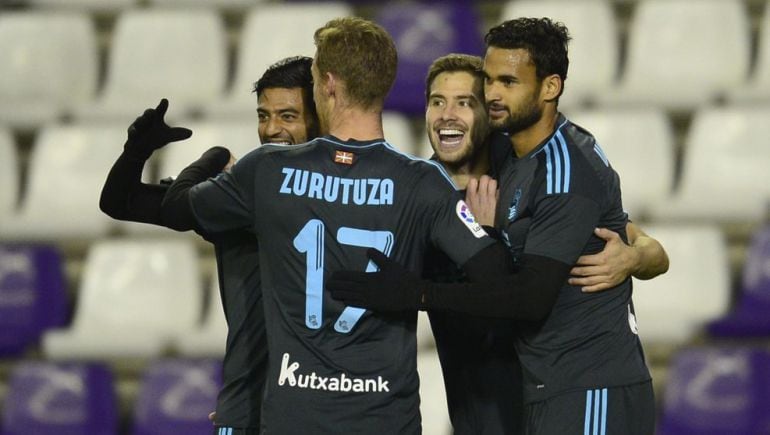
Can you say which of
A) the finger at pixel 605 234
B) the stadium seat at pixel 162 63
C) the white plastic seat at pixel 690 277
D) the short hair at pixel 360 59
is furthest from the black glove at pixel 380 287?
the stadium seat at pixel 162 63

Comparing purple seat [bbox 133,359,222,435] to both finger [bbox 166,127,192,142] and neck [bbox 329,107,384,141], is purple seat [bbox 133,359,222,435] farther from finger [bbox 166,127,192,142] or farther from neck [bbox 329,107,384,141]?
neck [bbox 329,107,384,141]

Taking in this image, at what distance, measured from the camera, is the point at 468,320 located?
13.6 ft

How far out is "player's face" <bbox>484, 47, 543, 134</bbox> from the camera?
3.84m

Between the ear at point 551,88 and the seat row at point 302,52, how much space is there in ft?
10.1

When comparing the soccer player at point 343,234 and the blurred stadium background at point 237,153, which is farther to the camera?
the blurred stadium background at point 237,153

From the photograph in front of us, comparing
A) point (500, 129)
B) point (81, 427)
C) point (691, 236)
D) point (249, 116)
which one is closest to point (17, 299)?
point (81, 427)

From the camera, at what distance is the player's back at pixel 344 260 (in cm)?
355

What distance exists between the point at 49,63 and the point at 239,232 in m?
4.19

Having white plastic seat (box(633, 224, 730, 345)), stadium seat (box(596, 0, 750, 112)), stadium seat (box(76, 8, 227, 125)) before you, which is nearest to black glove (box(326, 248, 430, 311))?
white plastic seat (box(633, 224, 730, 345))

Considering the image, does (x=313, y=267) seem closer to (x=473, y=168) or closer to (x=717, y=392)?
(x=473, y=168)

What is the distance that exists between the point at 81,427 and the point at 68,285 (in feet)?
2.93

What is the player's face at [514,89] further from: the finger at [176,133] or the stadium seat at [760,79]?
the stadium seat at [760,79]

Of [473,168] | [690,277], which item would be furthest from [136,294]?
[473,168]

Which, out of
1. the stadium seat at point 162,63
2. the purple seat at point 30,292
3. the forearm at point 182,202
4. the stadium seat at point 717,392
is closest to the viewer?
the forearm at point 182,202
